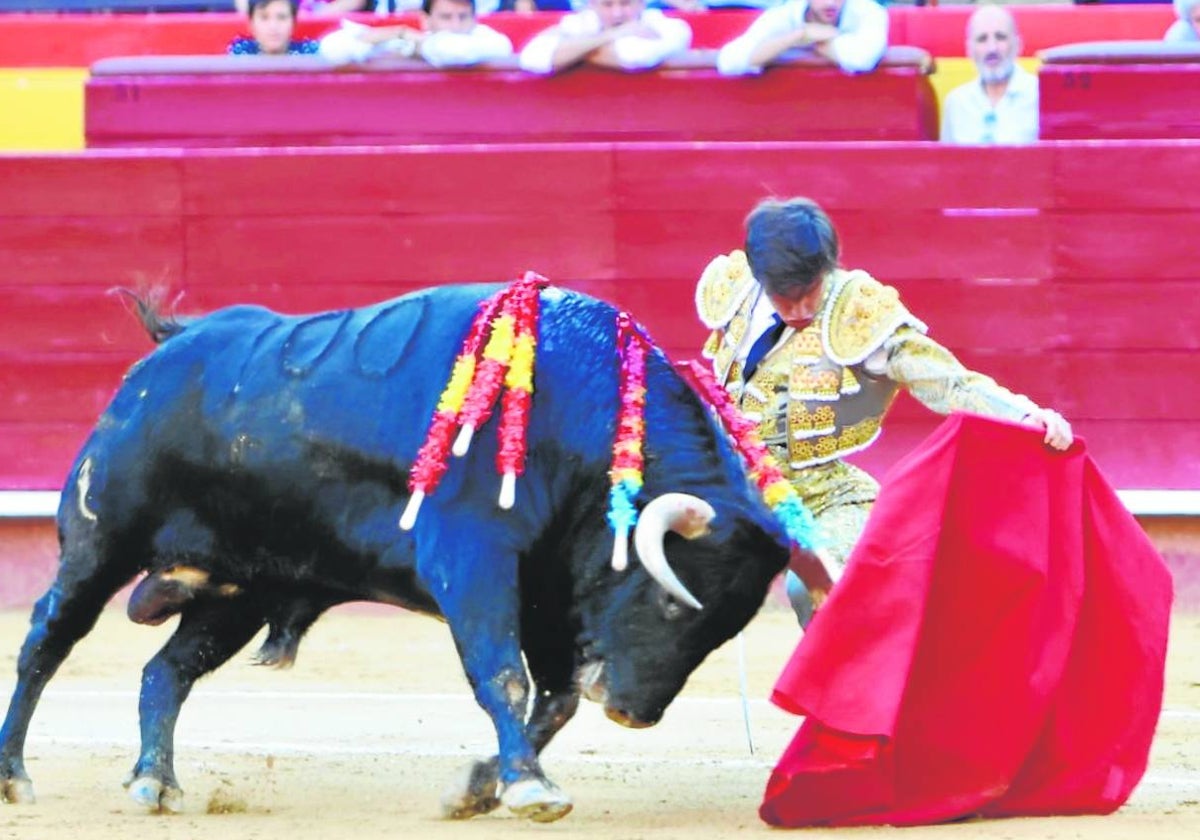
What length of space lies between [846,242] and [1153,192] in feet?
2.96

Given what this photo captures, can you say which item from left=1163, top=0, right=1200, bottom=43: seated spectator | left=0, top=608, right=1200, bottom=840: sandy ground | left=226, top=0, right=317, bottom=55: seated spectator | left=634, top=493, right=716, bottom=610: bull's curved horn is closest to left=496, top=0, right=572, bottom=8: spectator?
left=226, top=0, right=317, bottom=55: seated spectator

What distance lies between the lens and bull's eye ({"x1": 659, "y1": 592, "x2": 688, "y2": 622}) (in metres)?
4.46

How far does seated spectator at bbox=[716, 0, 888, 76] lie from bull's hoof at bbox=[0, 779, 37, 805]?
3644 millimetres

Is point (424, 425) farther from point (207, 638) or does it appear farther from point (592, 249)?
point (592, 249)

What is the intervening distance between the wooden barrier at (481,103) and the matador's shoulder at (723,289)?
3031 millimetres

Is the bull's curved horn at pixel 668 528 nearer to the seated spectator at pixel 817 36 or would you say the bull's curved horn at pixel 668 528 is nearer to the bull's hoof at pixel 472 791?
the bull's hoof at pixel 472 791

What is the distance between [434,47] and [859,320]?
3.58 m

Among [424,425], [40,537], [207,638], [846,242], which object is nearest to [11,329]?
[40,537]

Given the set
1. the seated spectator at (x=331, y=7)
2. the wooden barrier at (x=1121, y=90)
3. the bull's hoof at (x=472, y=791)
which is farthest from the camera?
the seated spectator at (x=331, y=7)

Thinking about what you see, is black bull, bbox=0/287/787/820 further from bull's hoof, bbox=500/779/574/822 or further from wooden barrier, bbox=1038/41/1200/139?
wooden barrier, bbox=1038/41/1200/139

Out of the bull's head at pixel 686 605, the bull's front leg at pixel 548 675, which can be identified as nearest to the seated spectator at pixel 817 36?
the bull's front leg at pixel 548 675

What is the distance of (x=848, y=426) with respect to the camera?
15.3 ft

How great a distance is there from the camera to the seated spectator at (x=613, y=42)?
7.79 metres

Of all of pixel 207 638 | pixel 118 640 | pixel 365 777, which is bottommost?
pixel 118 640
